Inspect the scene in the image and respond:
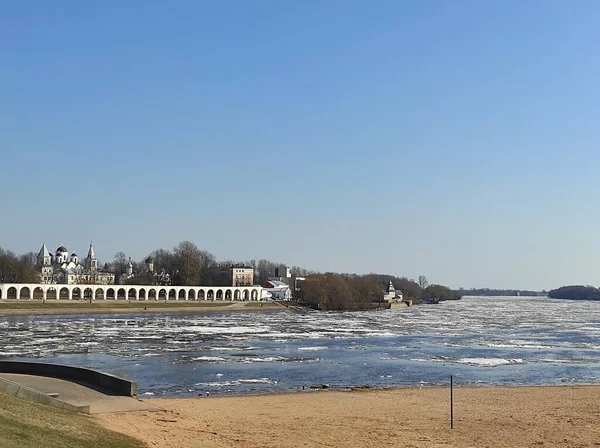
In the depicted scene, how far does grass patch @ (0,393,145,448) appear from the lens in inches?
591

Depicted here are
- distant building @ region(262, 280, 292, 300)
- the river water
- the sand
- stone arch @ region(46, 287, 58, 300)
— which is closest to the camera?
the sand

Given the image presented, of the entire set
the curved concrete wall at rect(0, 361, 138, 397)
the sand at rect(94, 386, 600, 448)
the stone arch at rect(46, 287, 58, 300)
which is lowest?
the sand at rect(94, 386, 600, 448)

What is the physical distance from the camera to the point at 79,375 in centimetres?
2820

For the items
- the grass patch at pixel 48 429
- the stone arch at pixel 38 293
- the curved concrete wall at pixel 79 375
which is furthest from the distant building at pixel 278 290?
the grass patch at pixel 48 429

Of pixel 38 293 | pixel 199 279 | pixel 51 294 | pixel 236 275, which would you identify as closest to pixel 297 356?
pixel 51 294

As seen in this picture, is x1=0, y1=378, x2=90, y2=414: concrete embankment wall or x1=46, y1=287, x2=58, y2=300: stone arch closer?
x1=0, y1=378, x2=90, y2=414: concrete embankment wall

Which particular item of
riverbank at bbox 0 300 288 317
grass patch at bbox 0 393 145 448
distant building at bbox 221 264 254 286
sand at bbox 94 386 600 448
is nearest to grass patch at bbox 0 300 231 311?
riverbank at bbox 0 300 288 317

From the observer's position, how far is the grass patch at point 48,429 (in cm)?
1501

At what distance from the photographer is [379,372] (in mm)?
38844

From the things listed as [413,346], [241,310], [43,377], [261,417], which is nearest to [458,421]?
[261,417]

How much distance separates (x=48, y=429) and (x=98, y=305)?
3898 inches

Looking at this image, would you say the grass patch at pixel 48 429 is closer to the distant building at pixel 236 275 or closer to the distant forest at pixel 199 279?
the distant forest at pixel 199 279

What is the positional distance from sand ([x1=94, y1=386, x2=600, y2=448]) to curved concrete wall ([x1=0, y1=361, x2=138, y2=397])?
110 cm

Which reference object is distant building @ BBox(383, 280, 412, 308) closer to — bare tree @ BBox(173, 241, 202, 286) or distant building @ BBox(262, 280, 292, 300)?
distant building @ BBox(262, 280, 292, 300)
